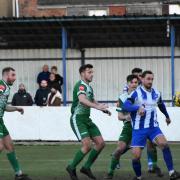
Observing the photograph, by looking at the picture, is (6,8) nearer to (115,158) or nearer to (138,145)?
(115,158)

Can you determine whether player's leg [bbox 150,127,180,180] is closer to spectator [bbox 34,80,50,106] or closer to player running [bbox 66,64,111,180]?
player running [bbox 66,64,111,180]

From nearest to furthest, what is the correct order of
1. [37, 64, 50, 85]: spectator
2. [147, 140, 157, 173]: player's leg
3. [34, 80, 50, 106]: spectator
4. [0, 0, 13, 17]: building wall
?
[147, 140, 157, 173]: player's leg
[34, 80, 50, 106]: spectator
[37, 64, 50, 85]: spectator
[0, 0, 13, 17]: building wall

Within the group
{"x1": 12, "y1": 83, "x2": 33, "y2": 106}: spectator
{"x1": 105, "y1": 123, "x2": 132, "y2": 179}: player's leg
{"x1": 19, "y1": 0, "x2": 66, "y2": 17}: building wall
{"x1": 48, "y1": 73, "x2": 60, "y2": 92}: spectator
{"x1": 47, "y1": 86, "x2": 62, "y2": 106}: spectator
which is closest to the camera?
{"x1": 105, "y1": 123, "x2": 132, "y2": 179}: player's leg

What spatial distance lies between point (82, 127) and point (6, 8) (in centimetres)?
2964

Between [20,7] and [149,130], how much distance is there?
1209 inches

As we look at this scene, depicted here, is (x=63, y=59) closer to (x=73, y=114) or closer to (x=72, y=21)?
(x=72, y=21)

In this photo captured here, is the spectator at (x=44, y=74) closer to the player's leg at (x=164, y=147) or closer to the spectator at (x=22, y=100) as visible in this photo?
Answer: the spectator at (x=22, y=100)

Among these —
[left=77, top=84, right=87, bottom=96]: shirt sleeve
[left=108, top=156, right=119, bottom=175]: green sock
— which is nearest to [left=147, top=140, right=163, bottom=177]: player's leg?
[left=108, top=156, right=119, bottom=175]: green sock

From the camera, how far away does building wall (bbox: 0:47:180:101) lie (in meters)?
29.0

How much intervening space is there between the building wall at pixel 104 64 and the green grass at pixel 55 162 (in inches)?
302

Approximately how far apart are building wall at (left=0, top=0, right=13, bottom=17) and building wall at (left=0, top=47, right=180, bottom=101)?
12.7m

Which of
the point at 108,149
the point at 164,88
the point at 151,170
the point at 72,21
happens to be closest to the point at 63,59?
the point at 72,21

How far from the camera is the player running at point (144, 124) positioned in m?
12.9

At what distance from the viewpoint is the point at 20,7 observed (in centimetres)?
4291
